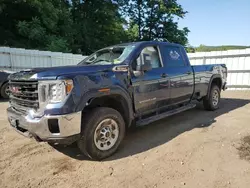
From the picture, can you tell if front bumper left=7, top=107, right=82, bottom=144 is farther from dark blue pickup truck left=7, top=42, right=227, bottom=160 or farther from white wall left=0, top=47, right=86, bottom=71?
white wall left=0, top=47, right=86, bottom=71

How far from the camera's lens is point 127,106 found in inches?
150

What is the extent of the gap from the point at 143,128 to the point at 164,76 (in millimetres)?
1327

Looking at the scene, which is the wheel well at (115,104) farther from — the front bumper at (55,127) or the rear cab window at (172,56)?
the rear cab window at (172,56)

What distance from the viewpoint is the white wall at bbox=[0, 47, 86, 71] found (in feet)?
Result: 34.8

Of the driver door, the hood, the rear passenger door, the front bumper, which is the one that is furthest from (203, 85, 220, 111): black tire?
the front bumper

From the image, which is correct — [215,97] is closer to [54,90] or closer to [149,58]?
[149,58]

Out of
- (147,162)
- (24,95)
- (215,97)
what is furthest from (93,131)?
(215,97)

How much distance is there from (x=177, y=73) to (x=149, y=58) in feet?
3.42

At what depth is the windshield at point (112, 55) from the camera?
4102 millimetres

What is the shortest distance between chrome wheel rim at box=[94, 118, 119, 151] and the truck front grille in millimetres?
1011

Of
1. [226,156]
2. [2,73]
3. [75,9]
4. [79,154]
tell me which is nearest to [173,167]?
[226,156]

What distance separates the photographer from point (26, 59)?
11.3 meters

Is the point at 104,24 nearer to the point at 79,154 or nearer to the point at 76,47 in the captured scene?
the point at 76,47

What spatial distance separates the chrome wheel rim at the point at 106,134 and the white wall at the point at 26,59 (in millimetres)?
9200
